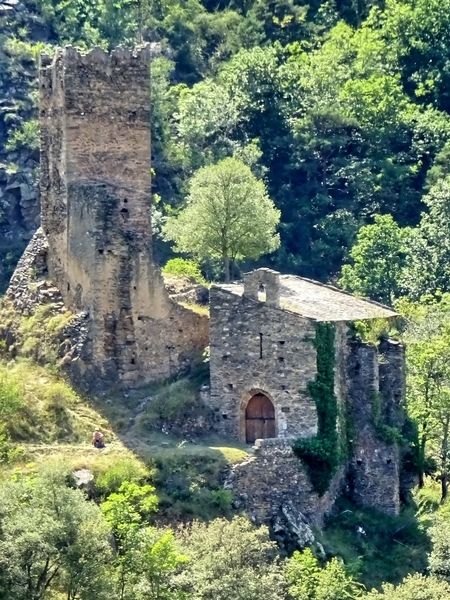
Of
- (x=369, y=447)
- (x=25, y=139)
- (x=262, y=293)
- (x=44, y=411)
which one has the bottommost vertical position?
(x=369, y=447)

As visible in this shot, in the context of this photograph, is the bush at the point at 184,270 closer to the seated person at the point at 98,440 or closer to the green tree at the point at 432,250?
the seated person at the point at 98,440

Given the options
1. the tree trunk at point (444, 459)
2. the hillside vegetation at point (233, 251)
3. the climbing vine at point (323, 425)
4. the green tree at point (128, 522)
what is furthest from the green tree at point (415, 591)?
the tree trunk at point (444, 459)

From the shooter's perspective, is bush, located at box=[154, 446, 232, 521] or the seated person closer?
bush, located at box=[154, 446, 232, 521]

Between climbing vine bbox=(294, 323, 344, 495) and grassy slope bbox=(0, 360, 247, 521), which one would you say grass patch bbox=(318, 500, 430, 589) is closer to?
climbing vine bbox=(294, 323, 344, 495)

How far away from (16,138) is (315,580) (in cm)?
3458

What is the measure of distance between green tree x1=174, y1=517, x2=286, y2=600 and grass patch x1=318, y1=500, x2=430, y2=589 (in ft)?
10.4

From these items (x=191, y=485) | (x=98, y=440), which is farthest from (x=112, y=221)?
(x=191, y=485)

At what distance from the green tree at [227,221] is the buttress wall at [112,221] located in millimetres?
8130

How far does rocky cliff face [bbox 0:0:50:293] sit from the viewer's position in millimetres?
81875

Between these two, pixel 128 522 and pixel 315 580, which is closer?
pixel 128 522

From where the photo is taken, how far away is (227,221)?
6744 cm

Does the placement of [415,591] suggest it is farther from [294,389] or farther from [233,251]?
[233,251]

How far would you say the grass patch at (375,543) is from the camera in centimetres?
5622

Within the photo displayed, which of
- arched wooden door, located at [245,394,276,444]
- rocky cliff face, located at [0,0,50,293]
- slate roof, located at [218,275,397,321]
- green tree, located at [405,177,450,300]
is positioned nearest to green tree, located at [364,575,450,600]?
arched wooden door, located at [245,394,276,444]
